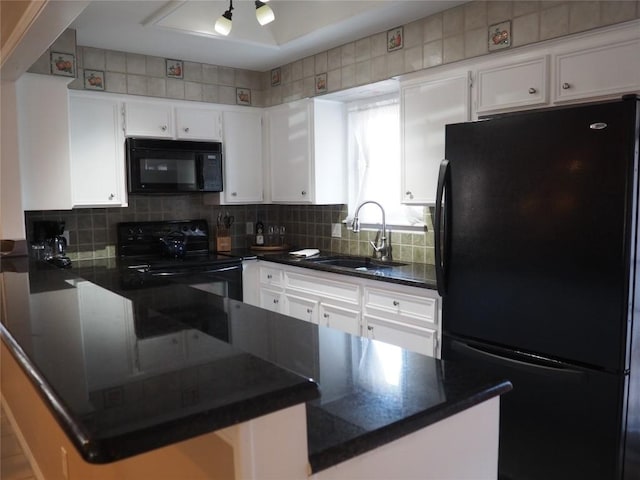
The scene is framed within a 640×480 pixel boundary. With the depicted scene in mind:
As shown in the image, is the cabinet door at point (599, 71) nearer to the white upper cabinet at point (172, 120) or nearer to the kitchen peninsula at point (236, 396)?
the kitchen peninsula at point (236, 396)

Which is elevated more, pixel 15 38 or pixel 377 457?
pixel 15 38

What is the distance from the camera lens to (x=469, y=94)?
9.52 feet

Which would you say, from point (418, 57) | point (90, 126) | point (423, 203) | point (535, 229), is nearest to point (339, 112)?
point (418, 57)

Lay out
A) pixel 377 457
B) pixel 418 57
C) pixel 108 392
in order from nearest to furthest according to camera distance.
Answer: pixel 108 392
pixel 377 457
pixel 418 57

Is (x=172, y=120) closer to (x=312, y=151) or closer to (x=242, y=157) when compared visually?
(x=242, y=157)

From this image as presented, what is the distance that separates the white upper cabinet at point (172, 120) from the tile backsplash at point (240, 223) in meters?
0.56

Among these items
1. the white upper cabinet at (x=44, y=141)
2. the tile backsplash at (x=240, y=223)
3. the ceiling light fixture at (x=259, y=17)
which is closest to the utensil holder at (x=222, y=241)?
the tile backsplash at (x=240, y=223)

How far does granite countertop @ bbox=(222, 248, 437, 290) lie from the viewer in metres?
2.95

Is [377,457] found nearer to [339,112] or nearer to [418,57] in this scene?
[418,57]

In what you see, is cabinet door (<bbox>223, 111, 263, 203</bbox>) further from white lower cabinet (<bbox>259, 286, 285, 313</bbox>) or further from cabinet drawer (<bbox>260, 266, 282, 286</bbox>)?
white lower cabinet (<bbox>259, 286, 285, 313</bbox>)

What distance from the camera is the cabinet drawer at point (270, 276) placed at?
4.05 metres

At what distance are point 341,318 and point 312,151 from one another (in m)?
1.33

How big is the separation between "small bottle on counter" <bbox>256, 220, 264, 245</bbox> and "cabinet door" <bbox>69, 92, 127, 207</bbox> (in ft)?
3.96

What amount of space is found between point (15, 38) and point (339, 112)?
230 centimetres
